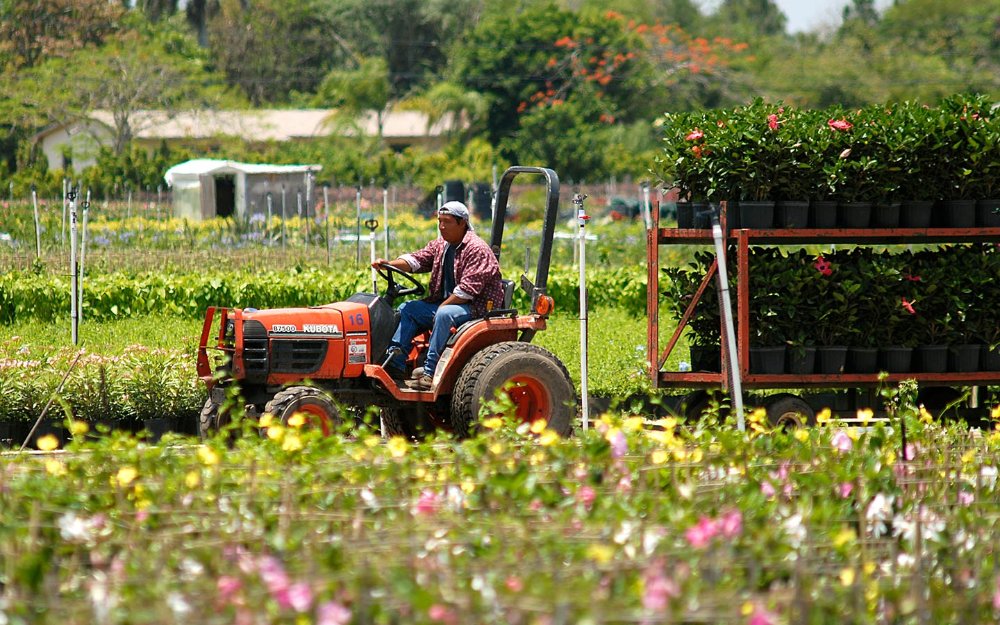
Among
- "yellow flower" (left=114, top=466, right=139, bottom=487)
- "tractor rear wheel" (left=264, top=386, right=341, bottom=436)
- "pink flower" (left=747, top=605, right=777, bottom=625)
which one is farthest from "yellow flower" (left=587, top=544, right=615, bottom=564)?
"tractor rear wheel" (left=264, top=386, right=341, bottom=436)

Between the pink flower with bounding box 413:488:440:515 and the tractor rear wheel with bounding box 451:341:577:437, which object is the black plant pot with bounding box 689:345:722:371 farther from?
the pink flower with bounding box 413:488:440:515

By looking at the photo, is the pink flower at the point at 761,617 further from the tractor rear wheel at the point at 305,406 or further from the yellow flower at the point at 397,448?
the tractor rear wheel at the point at 305,406

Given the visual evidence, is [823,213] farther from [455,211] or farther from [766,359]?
[455,211]

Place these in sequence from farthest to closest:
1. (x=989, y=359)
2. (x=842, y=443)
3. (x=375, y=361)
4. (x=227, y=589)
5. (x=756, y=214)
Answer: (x=989, y=359)
(x=756, y=214)
(x=375, y=361)
(x=842, y=443)
(x=227, y=589)

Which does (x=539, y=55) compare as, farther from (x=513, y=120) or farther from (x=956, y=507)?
(x=956, y=507)

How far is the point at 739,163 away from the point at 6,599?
593 centimetres

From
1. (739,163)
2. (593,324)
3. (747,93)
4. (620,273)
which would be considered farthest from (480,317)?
(747,93)

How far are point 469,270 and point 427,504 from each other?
3.83 meters

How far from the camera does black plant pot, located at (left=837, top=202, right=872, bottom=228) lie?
8.45 m

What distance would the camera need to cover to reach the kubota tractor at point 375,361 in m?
7.80

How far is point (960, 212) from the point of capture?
8.52 m

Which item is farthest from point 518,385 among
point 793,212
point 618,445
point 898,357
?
point 618,445

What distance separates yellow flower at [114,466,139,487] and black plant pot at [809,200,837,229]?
5217mm

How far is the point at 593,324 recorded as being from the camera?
14.6 meters
